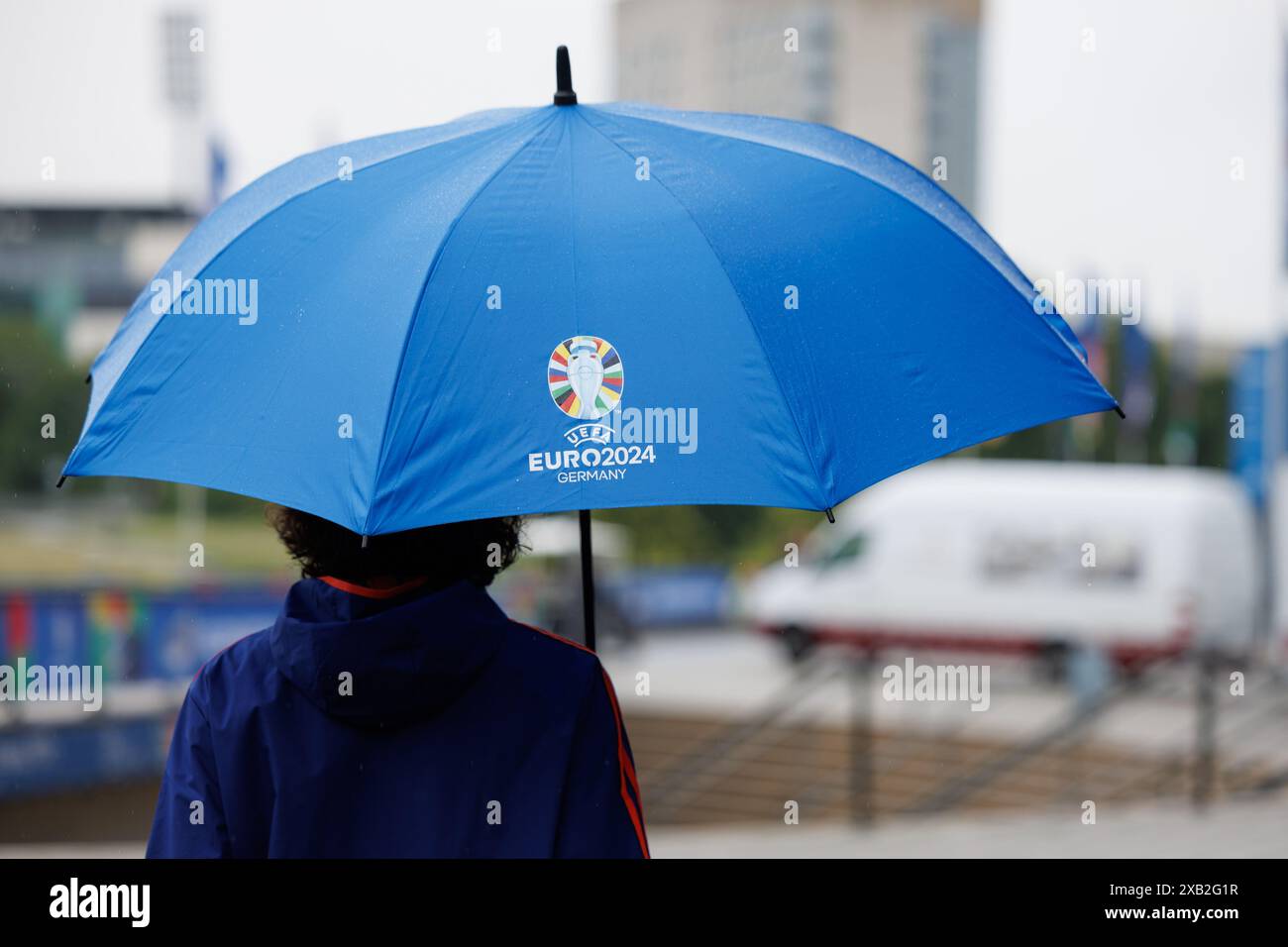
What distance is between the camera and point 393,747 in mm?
1790

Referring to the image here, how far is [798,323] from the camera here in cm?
212

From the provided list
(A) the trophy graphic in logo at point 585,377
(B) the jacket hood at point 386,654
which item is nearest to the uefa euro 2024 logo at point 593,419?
(A) the trophy graphic in logo at point 585,377

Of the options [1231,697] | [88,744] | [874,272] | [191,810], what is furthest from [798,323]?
[1231,697]

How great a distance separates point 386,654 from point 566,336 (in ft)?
1.70

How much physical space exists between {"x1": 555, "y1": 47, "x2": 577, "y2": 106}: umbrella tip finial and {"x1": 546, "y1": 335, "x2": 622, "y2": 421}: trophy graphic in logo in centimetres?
53

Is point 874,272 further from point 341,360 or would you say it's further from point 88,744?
point 88,744

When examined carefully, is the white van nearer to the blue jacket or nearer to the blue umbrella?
the blue umbrella

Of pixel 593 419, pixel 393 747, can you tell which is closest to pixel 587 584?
pixel 593 419

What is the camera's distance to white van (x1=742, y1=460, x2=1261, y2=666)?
18.5 meters

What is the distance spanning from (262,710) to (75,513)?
208 ft

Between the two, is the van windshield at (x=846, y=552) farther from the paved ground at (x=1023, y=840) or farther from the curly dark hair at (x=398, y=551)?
the curly dark hair at (x=398, y=551)
